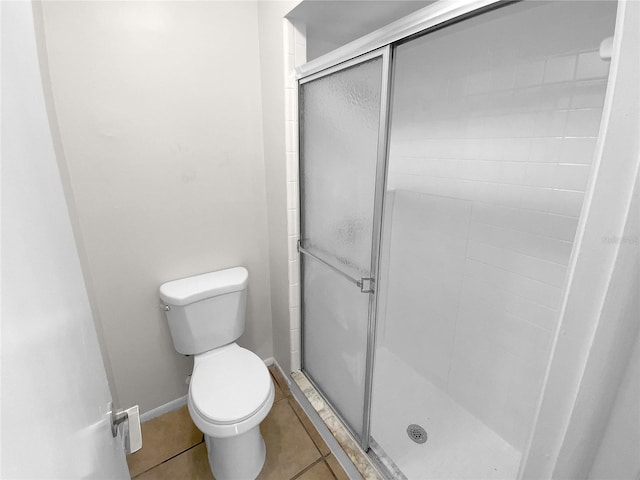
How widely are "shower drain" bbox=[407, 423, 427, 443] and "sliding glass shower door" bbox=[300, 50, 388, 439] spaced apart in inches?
13.3

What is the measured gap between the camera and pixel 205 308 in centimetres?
157

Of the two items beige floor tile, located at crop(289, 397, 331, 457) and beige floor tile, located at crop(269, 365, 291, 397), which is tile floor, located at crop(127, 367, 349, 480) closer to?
beige floor tile, located at crop(289, 397, 331, 457)

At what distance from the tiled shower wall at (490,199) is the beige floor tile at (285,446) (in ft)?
2.78

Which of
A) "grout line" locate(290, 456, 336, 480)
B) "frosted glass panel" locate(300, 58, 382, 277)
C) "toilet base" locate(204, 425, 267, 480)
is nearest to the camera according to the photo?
"frosted glass panel" locate(300, 58, 382, 277)

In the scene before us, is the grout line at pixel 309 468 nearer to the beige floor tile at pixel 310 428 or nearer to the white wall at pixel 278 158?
the beige floor tile at pixel 310 428

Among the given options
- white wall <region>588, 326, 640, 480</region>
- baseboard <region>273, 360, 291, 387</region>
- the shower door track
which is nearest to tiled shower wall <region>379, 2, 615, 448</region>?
the shower door track

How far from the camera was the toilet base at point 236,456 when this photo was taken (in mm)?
1327

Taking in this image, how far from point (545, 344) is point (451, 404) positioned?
67 cm

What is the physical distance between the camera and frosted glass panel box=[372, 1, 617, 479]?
121 centimetres

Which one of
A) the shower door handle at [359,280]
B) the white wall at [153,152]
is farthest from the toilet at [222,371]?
the shower door handle at [359,280]

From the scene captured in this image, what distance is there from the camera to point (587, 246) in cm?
41

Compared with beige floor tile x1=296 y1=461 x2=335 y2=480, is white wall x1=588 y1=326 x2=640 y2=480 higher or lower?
higher

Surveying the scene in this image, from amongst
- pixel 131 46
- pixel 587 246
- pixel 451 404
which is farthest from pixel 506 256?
pixel 131 46

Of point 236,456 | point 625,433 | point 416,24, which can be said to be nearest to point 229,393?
point 236,456
